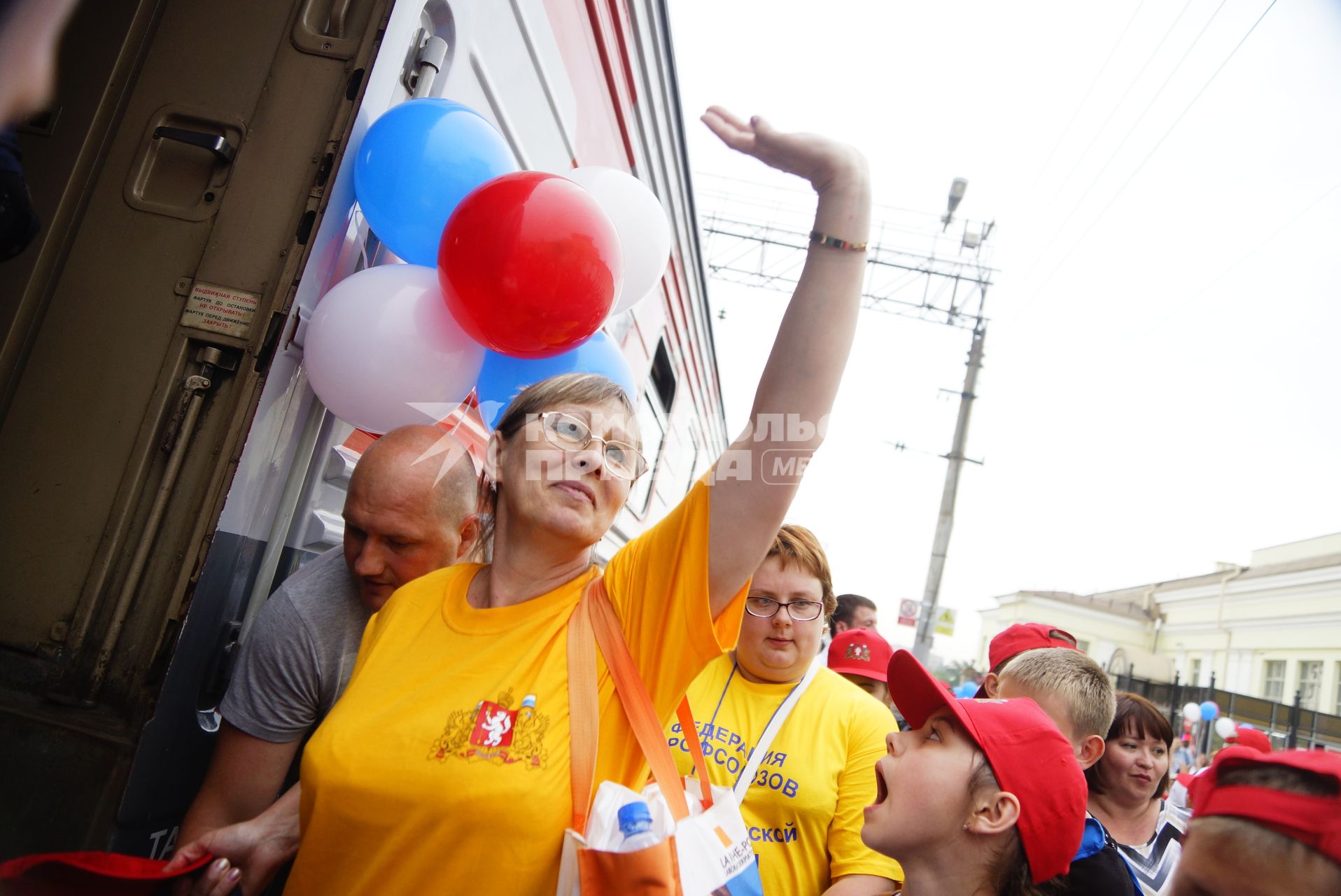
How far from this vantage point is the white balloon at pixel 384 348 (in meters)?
2.05

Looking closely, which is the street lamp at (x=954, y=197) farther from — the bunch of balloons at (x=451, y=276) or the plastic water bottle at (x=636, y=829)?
the plastic water bottle at (x=636, y=829)

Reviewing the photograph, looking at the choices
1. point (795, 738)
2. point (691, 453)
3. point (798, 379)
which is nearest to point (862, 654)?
point (795, 738)

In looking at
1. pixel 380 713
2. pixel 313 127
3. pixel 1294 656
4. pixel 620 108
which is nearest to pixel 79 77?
pixel 313 127

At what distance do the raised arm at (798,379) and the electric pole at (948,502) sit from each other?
451 inches

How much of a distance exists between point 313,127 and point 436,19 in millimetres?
649

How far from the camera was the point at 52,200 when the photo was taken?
2086mm

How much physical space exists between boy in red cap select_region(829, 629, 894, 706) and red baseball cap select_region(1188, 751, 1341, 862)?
9.11ft

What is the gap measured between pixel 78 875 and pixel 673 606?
1.10 m

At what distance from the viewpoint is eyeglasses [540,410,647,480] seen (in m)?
1.52

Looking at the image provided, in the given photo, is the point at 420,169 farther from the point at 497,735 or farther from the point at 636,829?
the point at 636,829

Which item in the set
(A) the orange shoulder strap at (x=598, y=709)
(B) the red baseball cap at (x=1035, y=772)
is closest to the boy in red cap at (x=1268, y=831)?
(B) the red baseball cap at (x=1035, y=772)

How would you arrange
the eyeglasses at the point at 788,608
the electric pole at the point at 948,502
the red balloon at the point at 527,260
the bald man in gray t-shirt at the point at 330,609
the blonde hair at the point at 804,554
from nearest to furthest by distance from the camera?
the bald man in gray t-shirt at the point at 330,609 → the red balloon at the point at 527,260 → the eyeglasses at the point at 788,608 → the blonde hair at the point at 804,554 → the electric pole at the point at 948,502

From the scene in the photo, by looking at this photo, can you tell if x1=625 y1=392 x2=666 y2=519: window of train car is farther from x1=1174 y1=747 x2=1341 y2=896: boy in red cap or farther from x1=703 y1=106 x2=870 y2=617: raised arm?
x1=1174 y1=747 x2=1341 y2=896: boy in red cap

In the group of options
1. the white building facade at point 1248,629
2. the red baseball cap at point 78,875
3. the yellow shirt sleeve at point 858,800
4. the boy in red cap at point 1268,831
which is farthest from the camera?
the white building facade at point 1248,629
